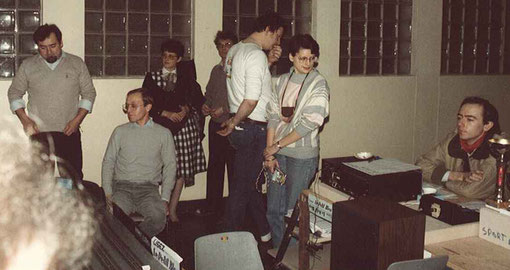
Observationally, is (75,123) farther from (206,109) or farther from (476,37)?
(476,37)

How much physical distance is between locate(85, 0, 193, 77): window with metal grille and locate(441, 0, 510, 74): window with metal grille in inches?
128

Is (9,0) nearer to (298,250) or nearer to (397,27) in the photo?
(298,250)

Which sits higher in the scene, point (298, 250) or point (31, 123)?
point (31, 123)

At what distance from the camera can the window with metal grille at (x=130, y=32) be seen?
5.95 m

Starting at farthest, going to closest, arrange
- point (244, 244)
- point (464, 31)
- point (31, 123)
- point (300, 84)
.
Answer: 1. point (464, 31)
2. point (31, 123)
3. point (300, 84)
4. point (244, 244)

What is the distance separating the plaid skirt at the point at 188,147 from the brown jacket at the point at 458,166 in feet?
7.04

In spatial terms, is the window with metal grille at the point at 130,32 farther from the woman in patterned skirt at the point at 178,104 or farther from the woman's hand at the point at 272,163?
the woman's hand at the point at 272,163

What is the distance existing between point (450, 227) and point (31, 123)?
11.7 feet

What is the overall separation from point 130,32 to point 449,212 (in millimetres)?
3766

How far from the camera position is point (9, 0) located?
5645 millimetres

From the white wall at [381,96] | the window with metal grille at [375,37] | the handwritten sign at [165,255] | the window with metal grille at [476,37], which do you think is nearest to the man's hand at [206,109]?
the white wall at [381,96]

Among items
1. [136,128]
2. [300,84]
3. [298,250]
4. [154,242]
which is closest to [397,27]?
[300,84]

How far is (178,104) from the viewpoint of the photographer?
5.61m

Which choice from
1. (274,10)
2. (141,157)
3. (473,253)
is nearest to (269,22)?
(141,157)
